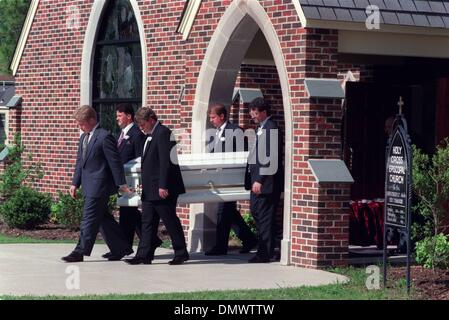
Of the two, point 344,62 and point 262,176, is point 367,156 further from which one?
point 262,176

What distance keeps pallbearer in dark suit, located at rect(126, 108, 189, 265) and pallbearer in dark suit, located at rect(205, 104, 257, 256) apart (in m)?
1.21

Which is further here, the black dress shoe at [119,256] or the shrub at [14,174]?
the shrub at [14,174]

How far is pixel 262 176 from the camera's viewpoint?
14039 mm

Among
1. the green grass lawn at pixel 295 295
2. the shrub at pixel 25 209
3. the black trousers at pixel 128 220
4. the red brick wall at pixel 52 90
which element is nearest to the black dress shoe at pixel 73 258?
the black trousers at pixel 128 220

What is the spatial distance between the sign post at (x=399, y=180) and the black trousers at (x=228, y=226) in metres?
3.36

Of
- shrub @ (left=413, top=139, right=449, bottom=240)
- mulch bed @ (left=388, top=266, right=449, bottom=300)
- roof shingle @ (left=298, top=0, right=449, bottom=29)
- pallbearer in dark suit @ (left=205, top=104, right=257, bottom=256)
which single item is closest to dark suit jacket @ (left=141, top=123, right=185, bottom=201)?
pallbearer in dark suit @ (left=205, top=104, right=257, bottom=256)

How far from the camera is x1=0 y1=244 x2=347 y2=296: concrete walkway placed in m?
11.6

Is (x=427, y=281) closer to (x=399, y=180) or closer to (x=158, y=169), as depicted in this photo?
(x=399, y=180)

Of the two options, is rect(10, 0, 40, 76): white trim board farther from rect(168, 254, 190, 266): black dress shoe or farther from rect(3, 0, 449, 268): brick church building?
rect(168, 254, 190, 266): black dress shoe

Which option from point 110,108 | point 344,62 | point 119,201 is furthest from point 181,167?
point 110,108

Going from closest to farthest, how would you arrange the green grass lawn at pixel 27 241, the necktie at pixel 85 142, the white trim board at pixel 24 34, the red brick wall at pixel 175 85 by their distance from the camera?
the red brick wall at pixel 175 85 → the necktie at pixel 85 142 → the green grass lawn at pixel 27 241 → the white trim board at pixel 24 34

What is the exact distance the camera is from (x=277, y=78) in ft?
58.5

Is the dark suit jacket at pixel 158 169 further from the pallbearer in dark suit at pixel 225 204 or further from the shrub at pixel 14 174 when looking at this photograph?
the shrub at pixel 14 174

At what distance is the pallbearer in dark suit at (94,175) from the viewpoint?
45.3ft
